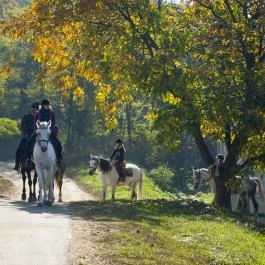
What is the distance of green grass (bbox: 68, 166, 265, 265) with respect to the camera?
37.8 ft

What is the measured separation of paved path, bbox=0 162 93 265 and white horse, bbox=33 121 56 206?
2.41 ft

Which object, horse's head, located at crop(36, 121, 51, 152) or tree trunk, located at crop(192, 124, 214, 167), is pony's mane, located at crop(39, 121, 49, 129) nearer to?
horse's head, located at crop(36, 121, 51, 152)

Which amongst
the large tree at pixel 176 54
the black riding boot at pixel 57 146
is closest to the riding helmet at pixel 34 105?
the black riding boot at pixel 57 146

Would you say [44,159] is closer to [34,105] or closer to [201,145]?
[34,105]

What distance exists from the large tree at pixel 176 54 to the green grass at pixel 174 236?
225 centimetres

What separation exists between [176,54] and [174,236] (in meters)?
7.29

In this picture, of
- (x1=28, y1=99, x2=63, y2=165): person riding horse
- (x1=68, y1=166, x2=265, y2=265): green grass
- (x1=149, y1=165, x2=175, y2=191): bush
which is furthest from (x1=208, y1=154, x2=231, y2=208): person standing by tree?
(x1=149, y1=165, x2=175, y2=191): bush

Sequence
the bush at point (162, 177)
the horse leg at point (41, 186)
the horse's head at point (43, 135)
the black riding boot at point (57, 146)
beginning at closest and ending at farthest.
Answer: the horse's head at point (43, 135) → the horse leg at point (41, 186) → the black riding boot at point (57, 146) → the bush at point (162, 177)

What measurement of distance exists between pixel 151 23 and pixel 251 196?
11.5m

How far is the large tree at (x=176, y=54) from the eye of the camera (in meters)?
18.5

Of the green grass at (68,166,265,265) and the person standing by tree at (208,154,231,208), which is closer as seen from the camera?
the green grass at (68,166,265,265)

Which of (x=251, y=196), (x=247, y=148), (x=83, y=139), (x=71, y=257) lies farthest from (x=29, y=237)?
(x=83, y=139)

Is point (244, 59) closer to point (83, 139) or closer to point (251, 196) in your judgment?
point (251, 196)

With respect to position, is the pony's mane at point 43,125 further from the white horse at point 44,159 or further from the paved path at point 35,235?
the paved path at point 35,235
